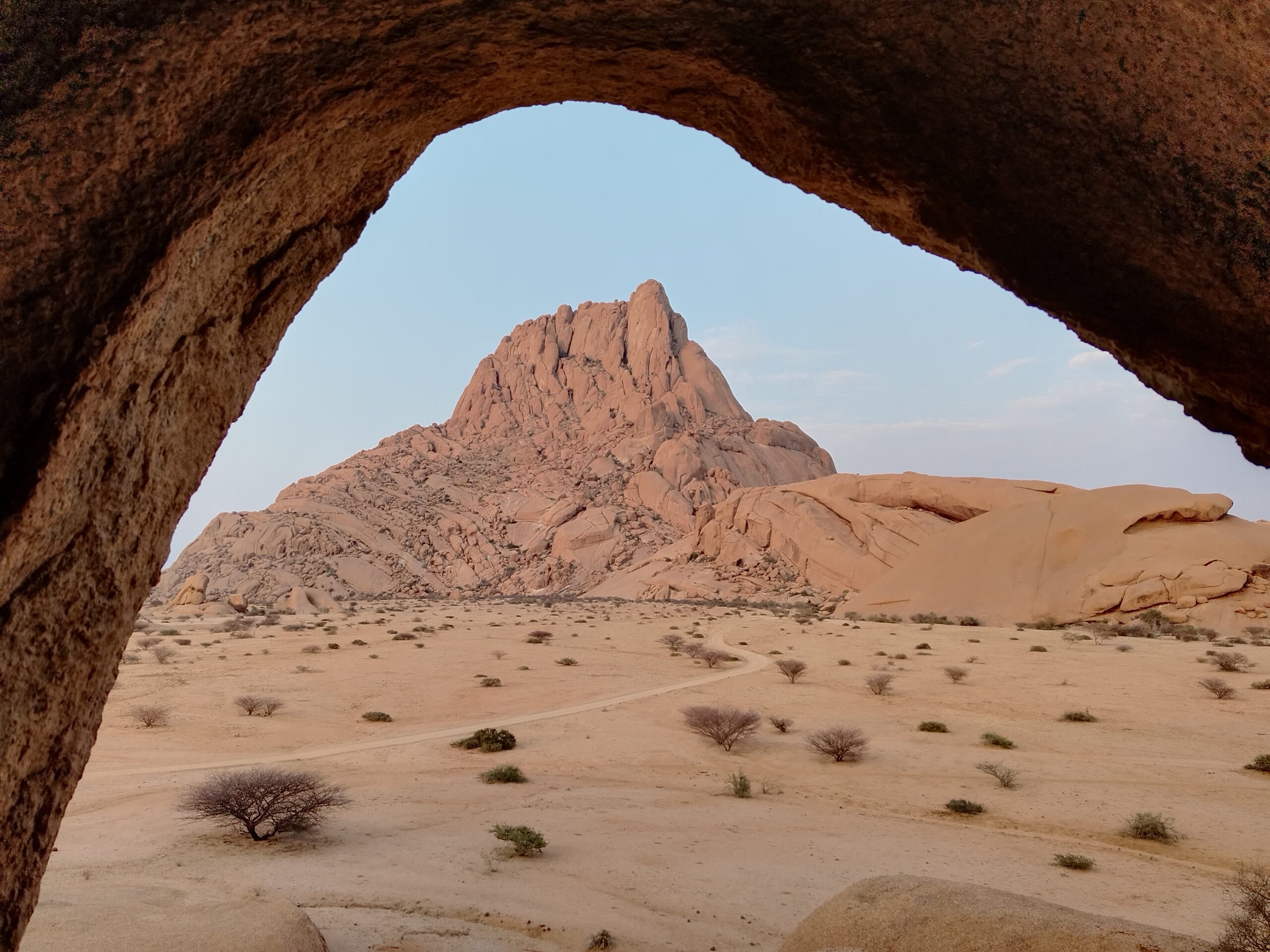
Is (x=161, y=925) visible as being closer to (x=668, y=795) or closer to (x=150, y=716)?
(x=668, y=795)

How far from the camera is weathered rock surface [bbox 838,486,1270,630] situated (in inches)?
1105

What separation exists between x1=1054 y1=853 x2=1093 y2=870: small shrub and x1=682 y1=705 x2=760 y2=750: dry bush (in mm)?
5202

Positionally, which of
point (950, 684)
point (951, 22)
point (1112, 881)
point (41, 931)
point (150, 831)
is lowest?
point (150, 831)

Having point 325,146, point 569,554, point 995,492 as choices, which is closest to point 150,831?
point 325,146

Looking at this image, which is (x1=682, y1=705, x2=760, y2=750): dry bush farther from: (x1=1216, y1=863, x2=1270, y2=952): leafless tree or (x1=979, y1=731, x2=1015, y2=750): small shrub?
(x1=1216, y1=863, x2=1270, y2=952): leafless tree

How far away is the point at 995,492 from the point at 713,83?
4675 centimetres

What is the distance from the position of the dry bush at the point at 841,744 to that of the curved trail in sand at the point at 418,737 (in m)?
5.14

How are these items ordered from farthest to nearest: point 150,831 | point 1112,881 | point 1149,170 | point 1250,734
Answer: point 1250,734 → point 150,831 → point 1112,881 → point 1149,170

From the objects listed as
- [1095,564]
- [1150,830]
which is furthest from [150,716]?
[1095,564]

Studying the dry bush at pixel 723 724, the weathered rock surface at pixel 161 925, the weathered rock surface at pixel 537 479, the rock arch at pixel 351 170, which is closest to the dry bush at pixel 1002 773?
the dry bush at pixel 723 724

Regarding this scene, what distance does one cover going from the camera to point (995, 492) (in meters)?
45.2

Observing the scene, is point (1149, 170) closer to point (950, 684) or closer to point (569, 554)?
point (950, 684)

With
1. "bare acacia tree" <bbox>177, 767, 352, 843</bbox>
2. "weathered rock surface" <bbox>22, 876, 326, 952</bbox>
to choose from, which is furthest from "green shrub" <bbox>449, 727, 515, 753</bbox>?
"weathered rock surface" <bbox>22, 876, 326, 952</bbox>

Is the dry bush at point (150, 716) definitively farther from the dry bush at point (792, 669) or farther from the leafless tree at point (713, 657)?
the leafless tree at point (713, 657)
